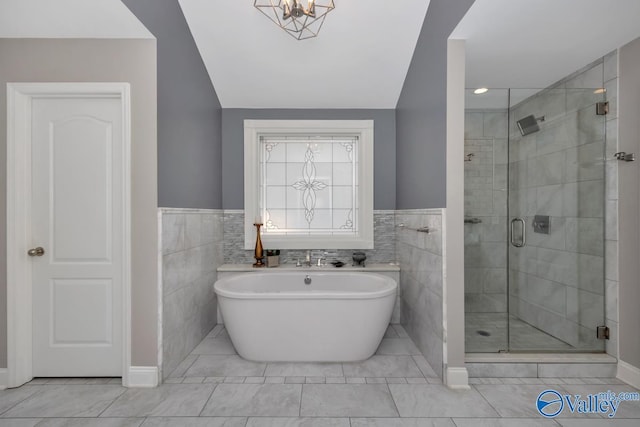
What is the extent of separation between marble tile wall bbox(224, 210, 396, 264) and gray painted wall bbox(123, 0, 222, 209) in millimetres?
350

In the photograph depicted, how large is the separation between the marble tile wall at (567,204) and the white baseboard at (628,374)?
0.15 m

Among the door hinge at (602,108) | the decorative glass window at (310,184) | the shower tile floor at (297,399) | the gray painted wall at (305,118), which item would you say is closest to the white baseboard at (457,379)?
the shower tile floor at (297,399)

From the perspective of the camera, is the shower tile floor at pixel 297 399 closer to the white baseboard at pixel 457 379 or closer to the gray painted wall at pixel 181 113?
the white baseboard at pixel 457 379

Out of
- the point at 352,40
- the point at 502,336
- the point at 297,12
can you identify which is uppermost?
the point at 352,40

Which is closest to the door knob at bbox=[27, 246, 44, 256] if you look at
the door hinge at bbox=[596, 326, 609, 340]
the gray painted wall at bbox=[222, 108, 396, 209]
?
the gray painted wall at bbox=[222, 108, 396, 209]

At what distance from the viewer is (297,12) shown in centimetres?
193

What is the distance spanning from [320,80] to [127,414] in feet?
9.32

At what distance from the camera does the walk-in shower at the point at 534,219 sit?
2156 mm

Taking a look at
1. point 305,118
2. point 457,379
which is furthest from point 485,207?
point 305,118

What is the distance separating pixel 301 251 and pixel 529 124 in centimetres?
232

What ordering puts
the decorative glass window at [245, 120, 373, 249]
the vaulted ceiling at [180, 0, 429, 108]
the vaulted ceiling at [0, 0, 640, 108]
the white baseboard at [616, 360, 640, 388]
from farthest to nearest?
the decorative glass window at [245, 120, 373, 249]
the vaulted ceiling at [180, 0, 429, 108]
the white baseboard at [616, 360, 640, 388]
the vaulted ceiling at [0, 0, 640, 108]

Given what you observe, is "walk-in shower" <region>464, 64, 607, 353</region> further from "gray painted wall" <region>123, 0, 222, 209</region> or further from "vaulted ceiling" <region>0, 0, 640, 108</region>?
"gray painted wall" <region>123, 0, 222, 209</region>

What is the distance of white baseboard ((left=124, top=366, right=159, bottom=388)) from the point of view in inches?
74.7
